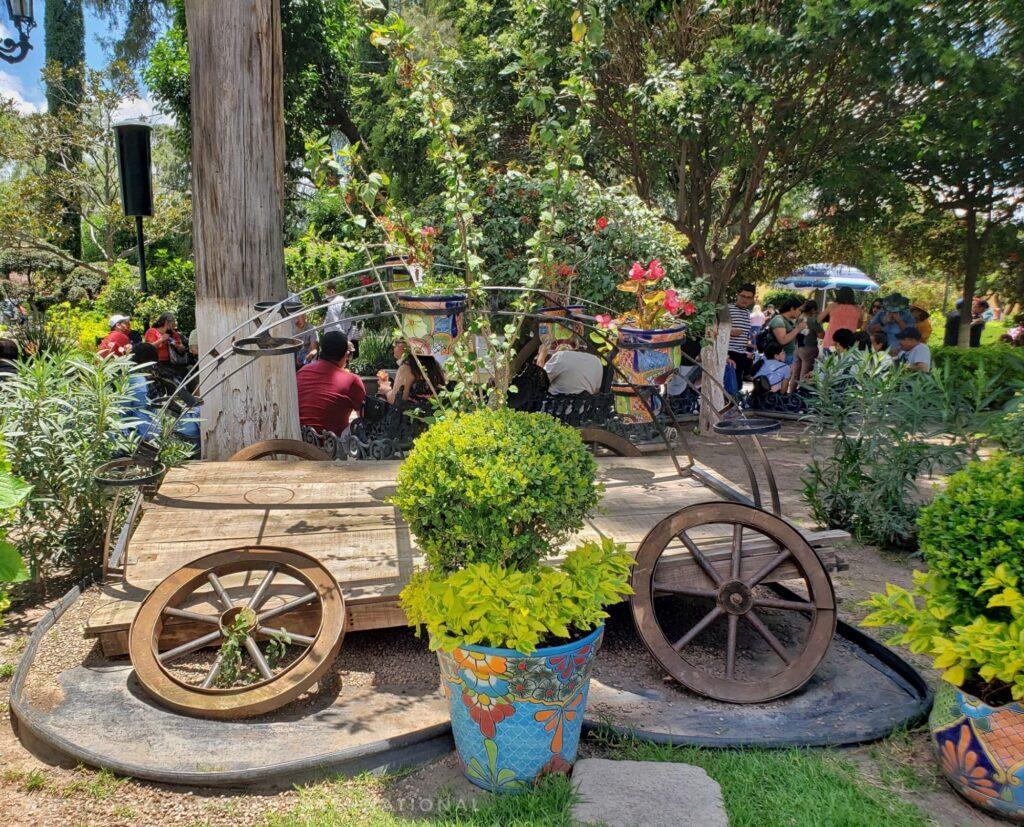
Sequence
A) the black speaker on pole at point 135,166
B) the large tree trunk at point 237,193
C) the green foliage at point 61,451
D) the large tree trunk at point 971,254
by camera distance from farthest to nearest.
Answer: the large tree trunk at point 971,254
the black speaker on pole at point 135,166
the large tree trunk at point 237,193
the green foliage at point 61,451

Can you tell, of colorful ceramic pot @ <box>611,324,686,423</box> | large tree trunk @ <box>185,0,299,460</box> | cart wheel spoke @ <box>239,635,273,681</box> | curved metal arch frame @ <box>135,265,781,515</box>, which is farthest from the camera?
large tree trunk @ <box>185,0,299,460</box>

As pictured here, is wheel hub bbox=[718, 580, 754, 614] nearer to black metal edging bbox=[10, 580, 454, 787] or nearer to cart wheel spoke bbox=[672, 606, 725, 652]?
cart wheel spoke bbox=[672, 606, 725, 652]

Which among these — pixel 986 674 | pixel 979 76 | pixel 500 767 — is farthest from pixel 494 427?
pixel 979 76

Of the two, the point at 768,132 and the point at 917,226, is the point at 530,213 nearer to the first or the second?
the point at 768,132

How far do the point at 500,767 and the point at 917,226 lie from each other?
13.2 meters

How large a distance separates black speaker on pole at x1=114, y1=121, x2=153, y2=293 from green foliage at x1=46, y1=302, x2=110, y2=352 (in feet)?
4.76

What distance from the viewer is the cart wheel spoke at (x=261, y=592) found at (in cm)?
334

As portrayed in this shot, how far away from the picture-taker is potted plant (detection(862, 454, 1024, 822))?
2.59 metres

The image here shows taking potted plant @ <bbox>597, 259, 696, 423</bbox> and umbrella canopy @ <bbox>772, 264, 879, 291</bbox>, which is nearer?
potted plant @ <bbox>597, 259, 696, 423</bbox>

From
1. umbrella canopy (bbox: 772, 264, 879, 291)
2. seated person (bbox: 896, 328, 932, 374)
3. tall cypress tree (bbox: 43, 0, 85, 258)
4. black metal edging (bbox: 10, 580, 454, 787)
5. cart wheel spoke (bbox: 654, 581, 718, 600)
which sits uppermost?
tall cypress tree (bbox: 43, 0, 85, 258)

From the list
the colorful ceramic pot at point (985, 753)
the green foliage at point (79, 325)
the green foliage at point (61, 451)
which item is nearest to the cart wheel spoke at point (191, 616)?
the green foliage at point (61, 451)

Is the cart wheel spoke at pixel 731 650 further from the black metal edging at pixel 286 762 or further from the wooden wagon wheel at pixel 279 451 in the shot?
the wooden wagon wheel at pixel 279 451

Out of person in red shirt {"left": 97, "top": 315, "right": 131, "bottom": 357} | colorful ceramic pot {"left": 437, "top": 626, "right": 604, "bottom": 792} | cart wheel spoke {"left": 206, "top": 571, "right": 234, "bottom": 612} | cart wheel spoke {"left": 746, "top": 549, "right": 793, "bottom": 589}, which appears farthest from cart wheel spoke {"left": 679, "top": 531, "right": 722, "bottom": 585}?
person in red shirt {"left": 97, "top": 315, "right": 131, "bottom": 357}

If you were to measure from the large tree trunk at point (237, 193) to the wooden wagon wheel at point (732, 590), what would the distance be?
279 centimetres
